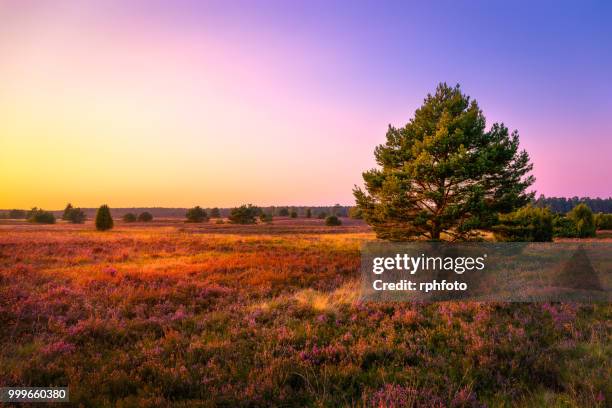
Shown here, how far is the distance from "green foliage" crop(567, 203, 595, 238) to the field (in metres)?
35.4

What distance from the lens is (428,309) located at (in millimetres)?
8609

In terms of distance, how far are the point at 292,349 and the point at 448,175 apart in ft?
26.9

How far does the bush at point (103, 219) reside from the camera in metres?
48.8

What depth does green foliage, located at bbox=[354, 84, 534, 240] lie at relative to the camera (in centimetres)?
1077

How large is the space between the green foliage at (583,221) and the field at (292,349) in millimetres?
35436

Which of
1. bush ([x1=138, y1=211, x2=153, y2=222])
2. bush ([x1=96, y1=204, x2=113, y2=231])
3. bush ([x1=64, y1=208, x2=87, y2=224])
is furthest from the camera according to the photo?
bush ([x1=138, y1=211, x2=153, y2=222])

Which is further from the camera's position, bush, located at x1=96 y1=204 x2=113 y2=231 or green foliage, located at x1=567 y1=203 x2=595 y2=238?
bush, located at x1=96 y1=204 x2=113 y2=231

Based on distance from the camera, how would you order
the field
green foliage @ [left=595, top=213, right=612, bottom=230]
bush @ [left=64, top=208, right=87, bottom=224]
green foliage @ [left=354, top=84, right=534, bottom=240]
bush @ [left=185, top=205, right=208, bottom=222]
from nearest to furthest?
the field
green foliage @ [left=354, top=84, right=534, bottom=240]
green foliage @ [left=595, top=213, right=612, bottom=230]
bush @ [left=185, top=205, right=208, bottom=222]
bush @ [left=64, top=208, right=87, bottom=224]

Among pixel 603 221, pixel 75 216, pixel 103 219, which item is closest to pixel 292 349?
pixel 103 219

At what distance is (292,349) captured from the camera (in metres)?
5.79

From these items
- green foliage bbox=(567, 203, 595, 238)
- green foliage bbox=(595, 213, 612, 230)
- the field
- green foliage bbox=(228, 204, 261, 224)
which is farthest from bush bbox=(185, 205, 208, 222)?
green foliage bbox=(595, 213, 612, 230)

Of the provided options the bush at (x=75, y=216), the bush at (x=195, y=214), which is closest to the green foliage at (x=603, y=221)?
the bush at (x=195, y=214)

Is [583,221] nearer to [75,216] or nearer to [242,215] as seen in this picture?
[242,215]

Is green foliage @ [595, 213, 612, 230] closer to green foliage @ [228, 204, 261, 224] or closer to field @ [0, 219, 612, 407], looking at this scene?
field @ [0, 219, 612, 407]
